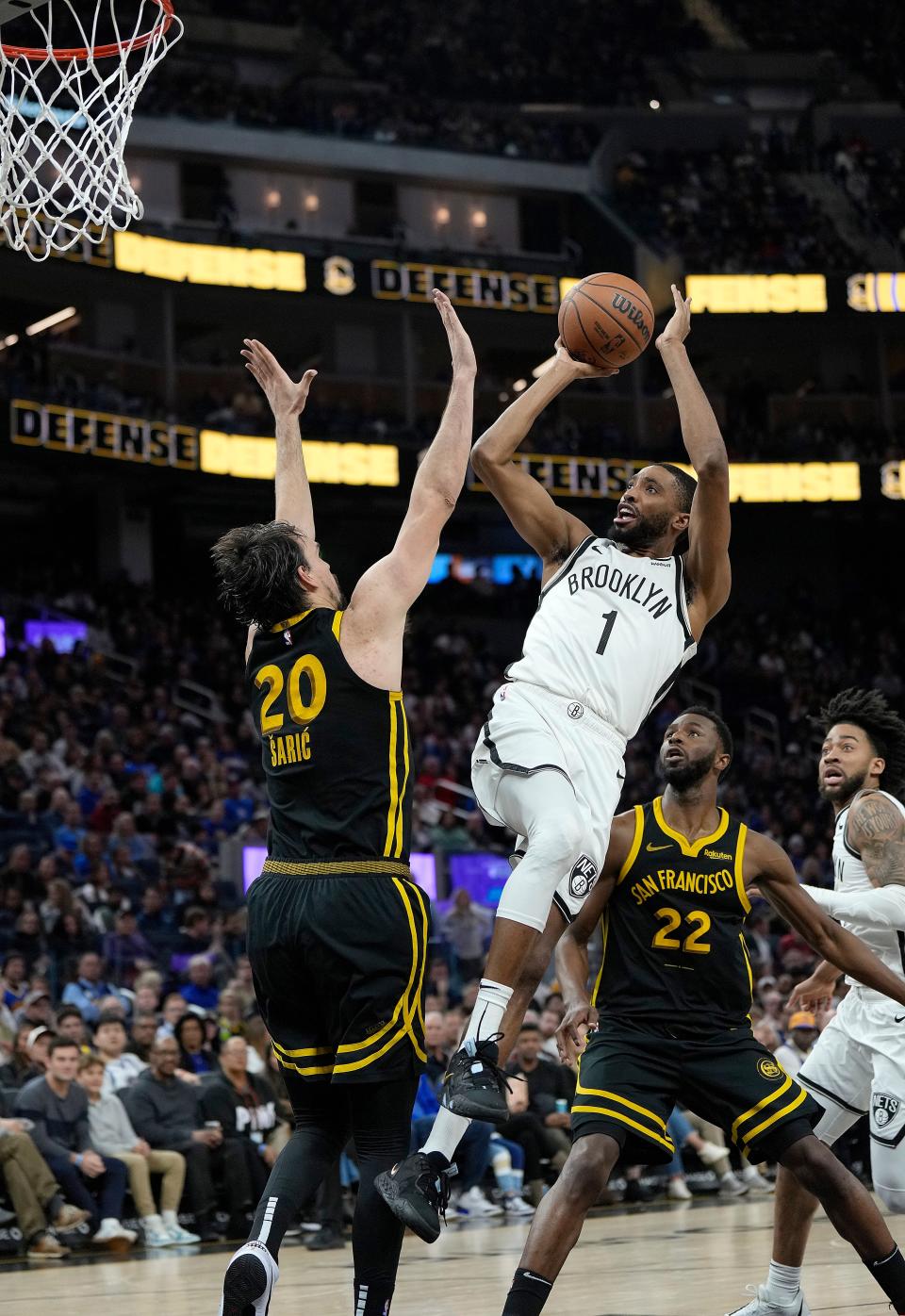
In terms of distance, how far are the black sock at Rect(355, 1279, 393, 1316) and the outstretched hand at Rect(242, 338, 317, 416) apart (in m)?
2.87

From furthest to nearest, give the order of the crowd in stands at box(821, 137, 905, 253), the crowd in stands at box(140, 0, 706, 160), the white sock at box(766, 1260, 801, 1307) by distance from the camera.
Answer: the crowd in stands at box(821, 137, 905, 253) → the crowd in stands at box(140, 0, 706, 160) → the white sock at box(766, 1260, 801, 1307)

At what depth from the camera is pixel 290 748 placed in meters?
5.05

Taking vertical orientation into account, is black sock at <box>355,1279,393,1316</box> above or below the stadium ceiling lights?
below

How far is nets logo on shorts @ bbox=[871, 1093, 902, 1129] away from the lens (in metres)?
6.66

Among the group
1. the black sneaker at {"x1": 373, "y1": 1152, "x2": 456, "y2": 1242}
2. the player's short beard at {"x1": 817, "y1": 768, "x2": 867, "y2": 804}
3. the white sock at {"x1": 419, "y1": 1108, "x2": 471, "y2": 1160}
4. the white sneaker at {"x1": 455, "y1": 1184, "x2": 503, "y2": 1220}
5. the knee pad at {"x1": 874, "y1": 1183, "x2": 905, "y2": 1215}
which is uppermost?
the player's short beard at {"x1": 817, "y1": 768, "x2": 867, "y2": 804}

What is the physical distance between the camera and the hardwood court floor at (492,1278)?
7.59 meters

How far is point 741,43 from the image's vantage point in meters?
40.2

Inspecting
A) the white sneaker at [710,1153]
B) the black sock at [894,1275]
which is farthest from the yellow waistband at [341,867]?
the white sneaker at [710,1153]

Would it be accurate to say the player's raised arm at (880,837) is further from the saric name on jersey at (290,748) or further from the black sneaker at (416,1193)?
the saric name on jersey at (290,748)

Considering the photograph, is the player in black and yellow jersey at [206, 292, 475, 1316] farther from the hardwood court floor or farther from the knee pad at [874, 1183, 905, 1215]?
the hardwood court floor

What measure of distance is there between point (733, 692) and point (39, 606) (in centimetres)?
1176

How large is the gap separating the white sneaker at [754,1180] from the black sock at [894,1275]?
890 centimetres

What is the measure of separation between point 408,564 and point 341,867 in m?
0.90

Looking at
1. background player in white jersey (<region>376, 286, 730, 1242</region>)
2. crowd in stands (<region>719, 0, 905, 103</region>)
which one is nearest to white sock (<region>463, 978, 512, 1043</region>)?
background player in white jersey (<region>376, 286, 730, 1242</region>)
